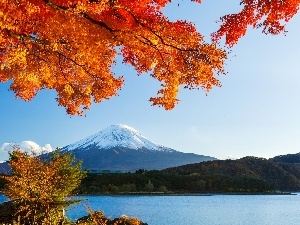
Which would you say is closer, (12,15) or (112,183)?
(12,15)

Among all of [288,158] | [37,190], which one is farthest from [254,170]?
[37,190]

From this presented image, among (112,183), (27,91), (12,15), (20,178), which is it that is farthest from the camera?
(112,183)

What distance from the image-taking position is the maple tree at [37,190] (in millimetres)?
11875

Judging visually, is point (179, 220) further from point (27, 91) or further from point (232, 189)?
point (232, 189)

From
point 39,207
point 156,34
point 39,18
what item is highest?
point 39,18

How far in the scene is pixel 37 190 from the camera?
12.0 meters

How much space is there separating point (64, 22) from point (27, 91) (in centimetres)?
617

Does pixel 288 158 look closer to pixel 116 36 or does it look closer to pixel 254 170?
pixel 254 170

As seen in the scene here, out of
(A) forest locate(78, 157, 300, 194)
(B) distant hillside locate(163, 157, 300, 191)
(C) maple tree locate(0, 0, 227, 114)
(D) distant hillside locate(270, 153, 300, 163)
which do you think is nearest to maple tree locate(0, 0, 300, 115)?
(C) maple tree locate(0, 0, 227, 114)

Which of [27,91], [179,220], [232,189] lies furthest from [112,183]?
[27,91]

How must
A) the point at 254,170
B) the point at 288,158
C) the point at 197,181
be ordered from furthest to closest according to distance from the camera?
the point at 288,158
the point at 254,170
the point at 197,181

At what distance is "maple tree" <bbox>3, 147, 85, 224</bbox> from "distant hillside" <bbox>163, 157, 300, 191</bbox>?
85901 millimetres

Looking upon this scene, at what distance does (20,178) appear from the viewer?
466 inches

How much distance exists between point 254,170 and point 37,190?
99.0 meters
